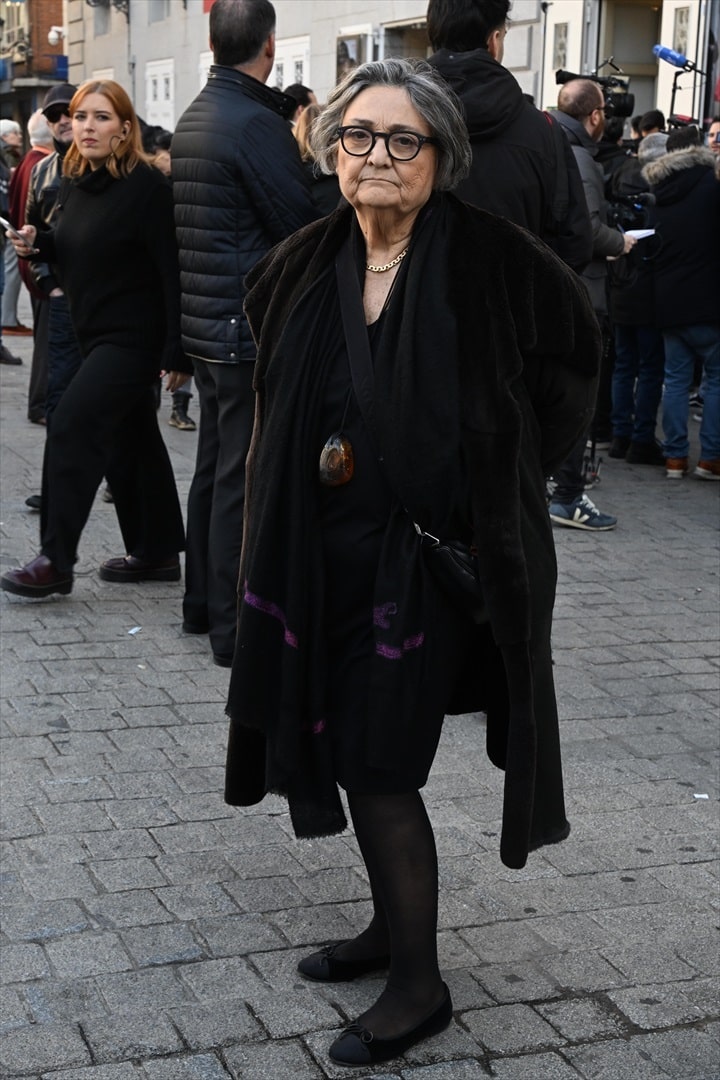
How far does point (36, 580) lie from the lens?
6.64 m

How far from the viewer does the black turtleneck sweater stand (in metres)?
6.35

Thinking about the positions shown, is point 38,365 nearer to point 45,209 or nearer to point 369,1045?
point 45,209

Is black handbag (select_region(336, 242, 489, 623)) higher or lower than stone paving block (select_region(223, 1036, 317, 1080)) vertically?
higher

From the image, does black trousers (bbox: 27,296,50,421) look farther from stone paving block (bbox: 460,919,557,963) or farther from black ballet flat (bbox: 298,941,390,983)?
black ballet flat (bbox: 298,941,390,983)

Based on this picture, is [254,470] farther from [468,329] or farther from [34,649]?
[34,649]

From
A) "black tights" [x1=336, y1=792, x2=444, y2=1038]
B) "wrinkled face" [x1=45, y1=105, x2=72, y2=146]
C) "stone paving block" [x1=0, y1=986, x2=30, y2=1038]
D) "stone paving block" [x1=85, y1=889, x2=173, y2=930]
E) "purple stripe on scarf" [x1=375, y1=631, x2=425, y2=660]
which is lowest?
"stone paving block" [x1=85, y1=889, x2=173, y2=930]

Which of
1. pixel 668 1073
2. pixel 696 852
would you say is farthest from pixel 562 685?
pixel 668 1073

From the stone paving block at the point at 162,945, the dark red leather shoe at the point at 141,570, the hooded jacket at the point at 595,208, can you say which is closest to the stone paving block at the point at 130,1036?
the stone paving block at the point at 162,945

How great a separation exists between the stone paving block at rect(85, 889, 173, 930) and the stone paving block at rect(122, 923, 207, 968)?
4 centimetres

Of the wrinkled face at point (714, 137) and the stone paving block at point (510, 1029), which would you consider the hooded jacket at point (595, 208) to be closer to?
the wrinkled face at point (714, 137)

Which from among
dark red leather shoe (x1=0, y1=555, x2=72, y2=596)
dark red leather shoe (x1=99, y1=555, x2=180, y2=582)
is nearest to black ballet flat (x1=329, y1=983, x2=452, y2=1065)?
dark red leather shoe (x1=0, y1=555, x2=72, y2=596)

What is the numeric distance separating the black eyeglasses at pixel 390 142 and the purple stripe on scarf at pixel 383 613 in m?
0.88

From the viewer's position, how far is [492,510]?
3160 mm

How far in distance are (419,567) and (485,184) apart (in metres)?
2.34
